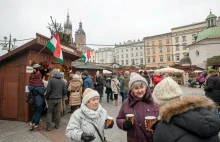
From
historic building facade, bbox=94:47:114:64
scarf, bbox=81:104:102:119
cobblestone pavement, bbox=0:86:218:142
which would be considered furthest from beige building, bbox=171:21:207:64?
scarf, bbox=81:104:102:119

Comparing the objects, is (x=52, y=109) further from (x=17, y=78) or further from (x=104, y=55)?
(x=104, y=55)

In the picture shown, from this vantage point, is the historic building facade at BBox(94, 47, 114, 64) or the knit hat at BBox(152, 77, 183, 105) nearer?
the knit hat at BBox(152, 77, 183, 105)

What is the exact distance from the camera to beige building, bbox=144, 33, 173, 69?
233 ft

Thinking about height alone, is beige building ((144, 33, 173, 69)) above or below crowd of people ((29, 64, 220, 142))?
above

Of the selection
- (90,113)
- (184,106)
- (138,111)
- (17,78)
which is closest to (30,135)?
(17,78)

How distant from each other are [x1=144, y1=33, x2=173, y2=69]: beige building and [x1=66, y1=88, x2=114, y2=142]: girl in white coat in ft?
232

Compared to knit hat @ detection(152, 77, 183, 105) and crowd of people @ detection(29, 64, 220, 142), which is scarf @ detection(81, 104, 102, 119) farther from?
knit hat @ detection(152, 77, 183, 105)

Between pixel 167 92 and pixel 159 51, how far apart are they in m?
75.6

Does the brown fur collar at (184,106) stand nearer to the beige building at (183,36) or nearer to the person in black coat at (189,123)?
the person in black coat at (189,123)

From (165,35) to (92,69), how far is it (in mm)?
61164

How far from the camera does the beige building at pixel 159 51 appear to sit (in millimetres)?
70919

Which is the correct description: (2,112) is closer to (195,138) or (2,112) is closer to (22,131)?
(22,131)

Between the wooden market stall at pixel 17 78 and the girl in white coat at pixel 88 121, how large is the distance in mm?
4530

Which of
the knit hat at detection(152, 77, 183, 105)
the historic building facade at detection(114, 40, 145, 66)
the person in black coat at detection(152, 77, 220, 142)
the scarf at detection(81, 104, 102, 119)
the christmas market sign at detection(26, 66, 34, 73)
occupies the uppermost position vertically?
the historic building facade at detection(114, 40, 145, 66)
